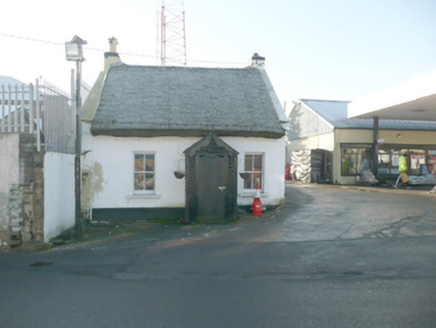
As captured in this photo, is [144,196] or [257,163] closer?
[144,196]

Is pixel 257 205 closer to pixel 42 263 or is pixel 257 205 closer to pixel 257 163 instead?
pixel 257 163

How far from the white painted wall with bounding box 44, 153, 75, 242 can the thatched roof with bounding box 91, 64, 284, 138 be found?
6.72ft

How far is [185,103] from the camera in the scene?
43.9 ft

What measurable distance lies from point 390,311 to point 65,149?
9160 millimetres

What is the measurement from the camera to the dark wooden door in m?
11.6

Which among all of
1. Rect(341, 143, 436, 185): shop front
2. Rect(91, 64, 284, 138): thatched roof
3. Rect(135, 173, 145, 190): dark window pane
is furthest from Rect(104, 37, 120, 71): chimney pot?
Rect(341, 143, 436, 185): shop front

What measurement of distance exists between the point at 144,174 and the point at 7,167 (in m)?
4.59

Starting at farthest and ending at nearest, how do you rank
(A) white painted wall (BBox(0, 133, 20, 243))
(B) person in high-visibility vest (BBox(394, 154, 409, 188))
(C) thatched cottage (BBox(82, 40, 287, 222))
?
(B) person in high-visibility vest (BBox(394, 154, 409, 188)), (C) thatched cottage (BBox(82, 40, 287, 222)), (A) white painted wall (BBox(0, 133, 20, 243))

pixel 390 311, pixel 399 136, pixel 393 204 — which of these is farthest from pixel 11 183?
pixel 399 136

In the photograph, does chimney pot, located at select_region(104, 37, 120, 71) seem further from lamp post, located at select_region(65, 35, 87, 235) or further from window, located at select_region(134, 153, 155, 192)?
lamp post, located at select_region(65, 35, 87, 235)

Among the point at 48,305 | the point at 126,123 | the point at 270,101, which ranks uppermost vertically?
the point at 270,101

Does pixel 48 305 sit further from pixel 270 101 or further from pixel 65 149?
pixel 270 101

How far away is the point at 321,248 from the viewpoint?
28.0 ft

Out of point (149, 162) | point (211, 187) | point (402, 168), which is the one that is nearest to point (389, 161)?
point (402, 168)
